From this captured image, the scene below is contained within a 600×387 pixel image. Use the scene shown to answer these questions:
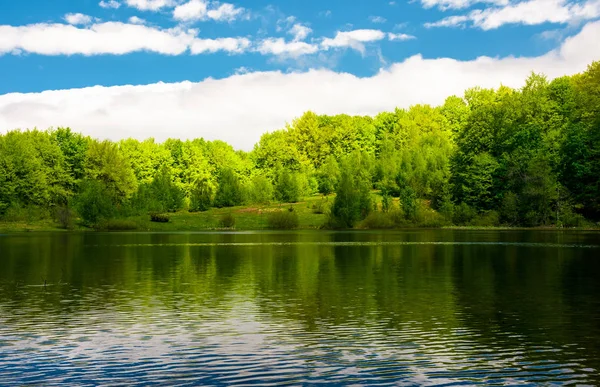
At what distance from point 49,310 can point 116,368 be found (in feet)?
39.3

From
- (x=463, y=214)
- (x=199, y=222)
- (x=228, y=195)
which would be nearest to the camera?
(x=463, y=214)

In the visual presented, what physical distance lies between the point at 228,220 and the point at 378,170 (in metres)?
39.0

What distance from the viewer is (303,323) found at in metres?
24.8

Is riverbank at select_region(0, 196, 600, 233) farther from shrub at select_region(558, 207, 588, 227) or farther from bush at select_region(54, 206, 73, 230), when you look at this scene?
shrub at select_region(558, 207, 588, 227)

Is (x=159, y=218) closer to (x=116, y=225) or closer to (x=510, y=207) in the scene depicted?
(x=116, y=225)

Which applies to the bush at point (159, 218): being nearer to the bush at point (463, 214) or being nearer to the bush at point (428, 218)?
the bush at point (428, 218)

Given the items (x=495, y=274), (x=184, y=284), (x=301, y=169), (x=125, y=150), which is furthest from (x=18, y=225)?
(x=495, y=274)

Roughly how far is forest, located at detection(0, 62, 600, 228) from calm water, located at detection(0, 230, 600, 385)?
6539cm

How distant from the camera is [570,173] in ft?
360

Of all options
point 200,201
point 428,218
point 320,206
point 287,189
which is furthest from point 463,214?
point 200,201

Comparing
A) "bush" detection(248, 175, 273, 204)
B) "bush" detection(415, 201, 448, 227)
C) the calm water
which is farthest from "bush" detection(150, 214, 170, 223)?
the calm water

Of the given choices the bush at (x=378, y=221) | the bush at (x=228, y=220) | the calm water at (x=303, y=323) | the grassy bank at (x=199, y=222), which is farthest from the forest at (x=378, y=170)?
the calm water at (x=303, y=323)

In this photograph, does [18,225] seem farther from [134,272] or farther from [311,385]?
[311,385]

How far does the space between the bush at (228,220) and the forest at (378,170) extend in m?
8.23
